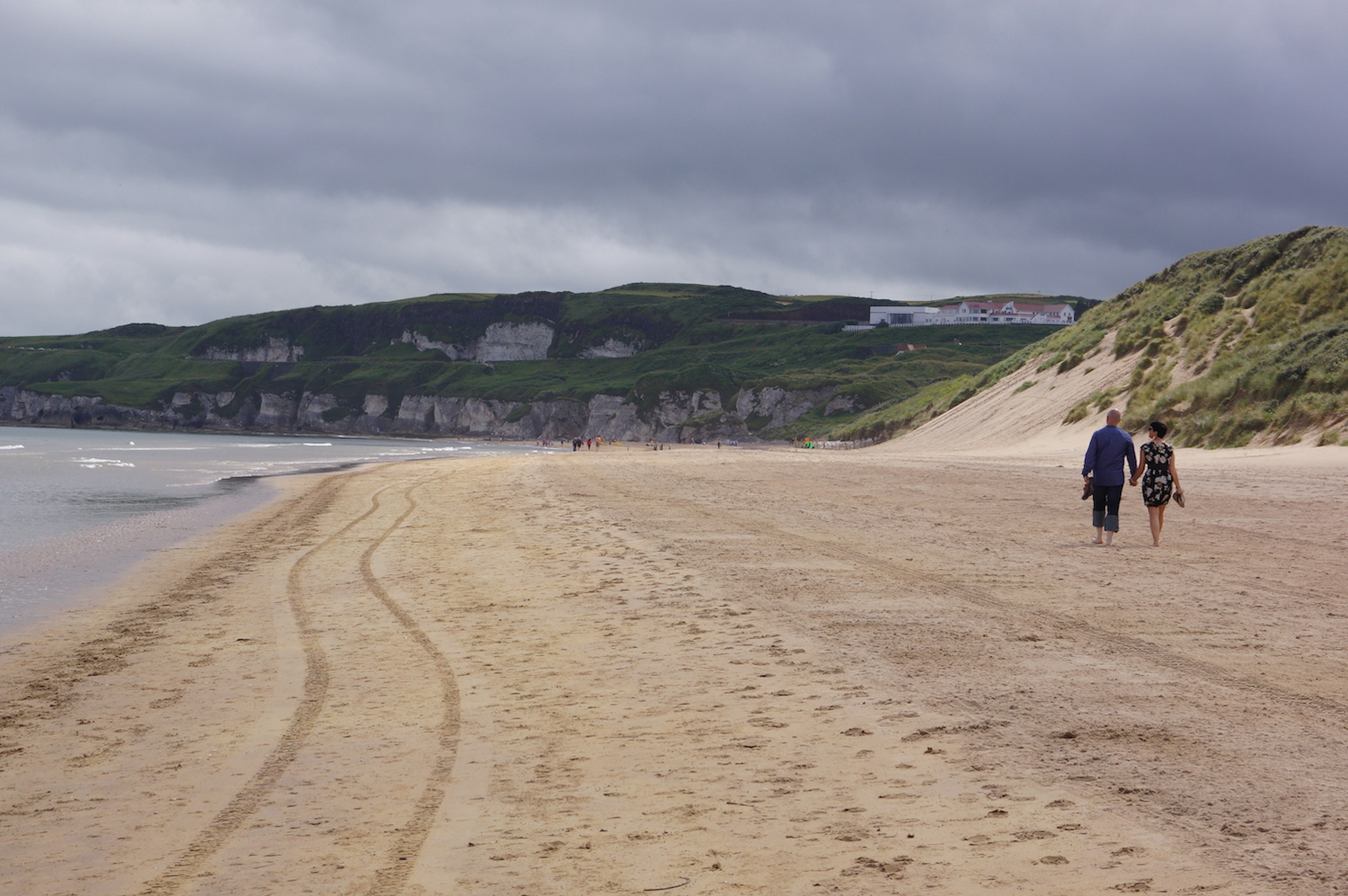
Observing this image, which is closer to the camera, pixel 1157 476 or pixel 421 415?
pixel 1157 476

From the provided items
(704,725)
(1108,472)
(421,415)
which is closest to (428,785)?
(704,725)

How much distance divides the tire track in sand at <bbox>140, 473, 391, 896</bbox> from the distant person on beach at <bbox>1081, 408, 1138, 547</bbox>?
9.76 metres

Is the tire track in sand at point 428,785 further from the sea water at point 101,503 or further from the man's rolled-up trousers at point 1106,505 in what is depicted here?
the man's rolled-up trousers at point 1106,505

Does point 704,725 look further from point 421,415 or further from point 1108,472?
point 421,415

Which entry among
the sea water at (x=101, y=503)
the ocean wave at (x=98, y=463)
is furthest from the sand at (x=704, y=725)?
the ocean wave at (x=98, y=463)

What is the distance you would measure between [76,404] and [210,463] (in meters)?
156

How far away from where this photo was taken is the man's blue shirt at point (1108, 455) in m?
13.3

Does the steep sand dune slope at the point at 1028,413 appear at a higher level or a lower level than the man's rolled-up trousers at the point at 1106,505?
higher

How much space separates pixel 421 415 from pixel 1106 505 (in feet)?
607

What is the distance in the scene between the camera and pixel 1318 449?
23.8m

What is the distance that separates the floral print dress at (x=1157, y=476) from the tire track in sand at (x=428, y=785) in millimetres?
9399

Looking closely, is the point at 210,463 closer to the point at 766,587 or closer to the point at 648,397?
the point at 766,587

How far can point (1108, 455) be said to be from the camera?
1346 cm

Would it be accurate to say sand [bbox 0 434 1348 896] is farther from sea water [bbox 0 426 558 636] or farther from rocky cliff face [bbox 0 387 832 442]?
rocky cliff face [bbox 0 387 832 442]
